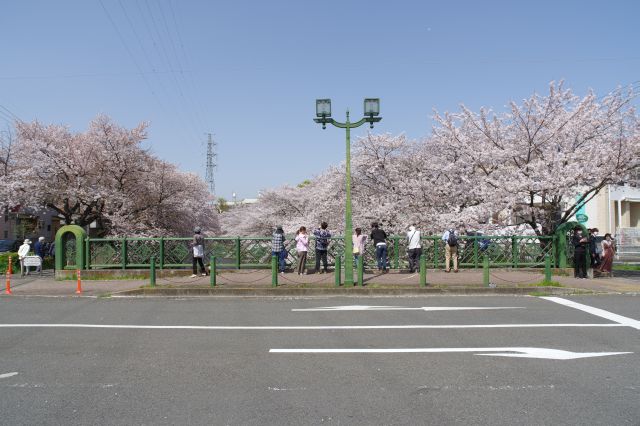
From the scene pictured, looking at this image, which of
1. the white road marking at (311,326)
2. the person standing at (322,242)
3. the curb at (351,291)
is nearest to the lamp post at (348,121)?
the curb at (351,291)

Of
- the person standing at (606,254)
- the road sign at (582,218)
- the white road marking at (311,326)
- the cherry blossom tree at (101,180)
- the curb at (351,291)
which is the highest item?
the cherry blossom tree at (101,180)

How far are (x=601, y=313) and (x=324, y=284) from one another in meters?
7.11

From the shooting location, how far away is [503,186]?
707 inches

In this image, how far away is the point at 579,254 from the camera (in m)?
16.5

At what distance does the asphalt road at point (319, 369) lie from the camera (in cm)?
481

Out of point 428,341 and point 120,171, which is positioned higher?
point 120,171

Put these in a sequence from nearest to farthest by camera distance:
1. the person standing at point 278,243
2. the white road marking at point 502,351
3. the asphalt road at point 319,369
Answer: the asphalt road at point 319,369 → the white road marking at point 502,351 → the person standing at point 278,243

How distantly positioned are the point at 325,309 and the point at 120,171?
19792 mm

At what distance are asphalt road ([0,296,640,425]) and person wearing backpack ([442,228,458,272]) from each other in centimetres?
613

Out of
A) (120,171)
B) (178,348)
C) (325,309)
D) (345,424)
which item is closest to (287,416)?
(345,424)

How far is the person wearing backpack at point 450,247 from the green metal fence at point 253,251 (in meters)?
0.59

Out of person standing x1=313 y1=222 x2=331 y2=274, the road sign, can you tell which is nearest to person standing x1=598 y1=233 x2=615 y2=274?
the road sign

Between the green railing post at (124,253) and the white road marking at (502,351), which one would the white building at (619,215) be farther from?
the white road marking at (502,351)

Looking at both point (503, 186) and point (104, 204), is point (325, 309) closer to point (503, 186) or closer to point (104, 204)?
point (503, 186)
